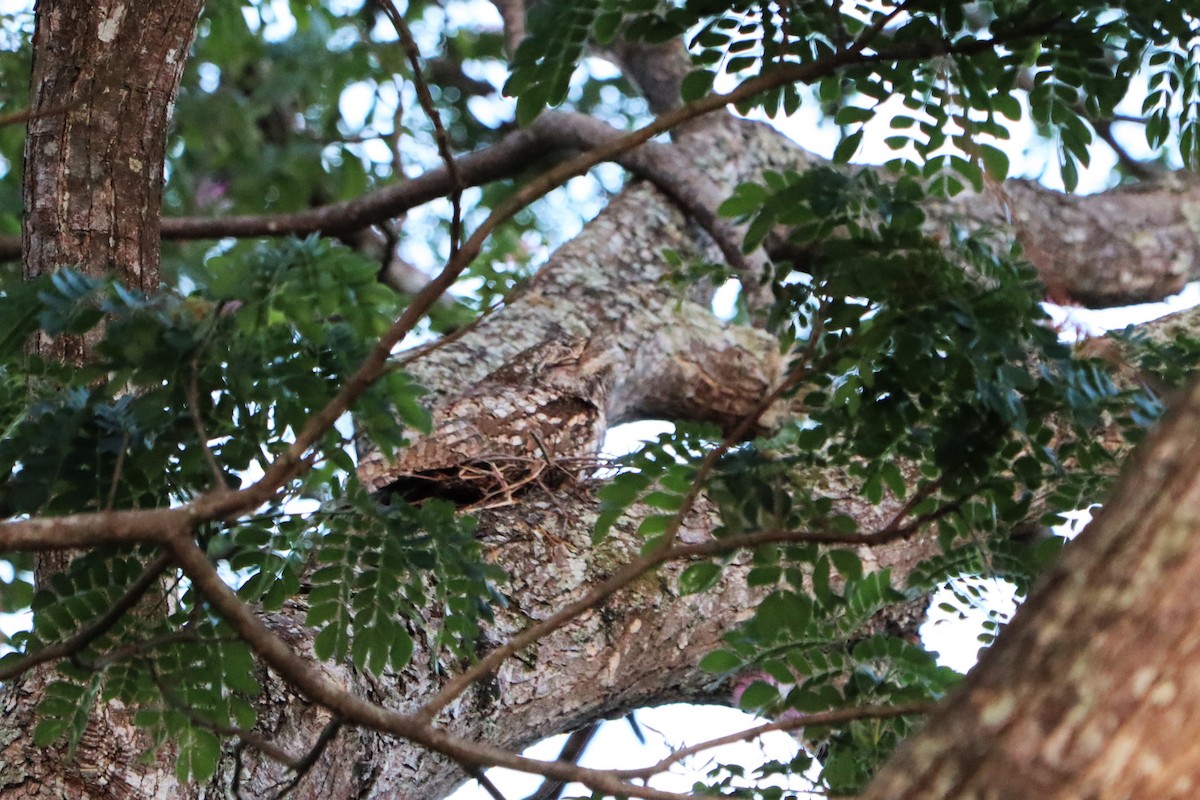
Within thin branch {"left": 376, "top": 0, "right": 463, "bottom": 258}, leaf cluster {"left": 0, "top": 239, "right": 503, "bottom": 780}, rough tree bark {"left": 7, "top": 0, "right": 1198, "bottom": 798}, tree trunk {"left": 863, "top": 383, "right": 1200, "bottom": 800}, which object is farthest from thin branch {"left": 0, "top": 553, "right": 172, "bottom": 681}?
tree trunk {"left": 863, "top": 383, "right": 1200, "bottom": 800}

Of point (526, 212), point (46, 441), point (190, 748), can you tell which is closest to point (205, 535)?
point (46, 441)

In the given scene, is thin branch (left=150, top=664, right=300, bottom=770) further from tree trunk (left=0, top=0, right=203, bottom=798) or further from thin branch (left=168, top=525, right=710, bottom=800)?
tree trunk (left=0, top=0, right=203, bottom=798)

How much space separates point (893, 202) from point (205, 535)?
0.76 meters

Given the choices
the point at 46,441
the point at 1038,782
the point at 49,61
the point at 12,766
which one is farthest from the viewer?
the point at 49,61

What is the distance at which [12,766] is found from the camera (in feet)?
4.71

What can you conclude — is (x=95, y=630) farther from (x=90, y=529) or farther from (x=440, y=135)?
(x=440, y=135)

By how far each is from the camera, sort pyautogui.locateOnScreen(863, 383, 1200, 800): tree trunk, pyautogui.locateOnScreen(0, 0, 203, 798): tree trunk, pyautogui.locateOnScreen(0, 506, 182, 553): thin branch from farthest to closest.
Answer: pyautogui.locateOnScreen(0, 0, 203, 798): tree trunk < pyautogui.locateOnScreen(0, 506, 182, 553): thin branch < pyautogui.locateOnScreen(863, 383, 1200, 800): tree trunk

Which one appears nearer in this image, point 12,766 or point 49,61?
point 12,766

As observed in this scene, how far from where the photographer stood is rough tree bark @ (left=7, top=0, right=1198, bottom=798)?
2.12ft

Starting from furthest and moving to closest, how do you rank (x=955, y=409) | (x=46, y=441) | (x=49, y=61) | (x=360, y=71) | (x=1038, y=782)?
(x=360, y=71) < (x=49, y=61) < (x=955, y=409) < (x=46, y=441) < (x=1038, y=782)

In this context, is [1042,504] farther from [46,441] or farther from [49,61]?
[49,61]

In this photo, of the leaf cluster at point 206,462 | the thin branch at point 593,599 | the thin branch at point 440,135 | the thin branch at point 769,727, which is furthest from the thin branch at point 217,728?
the thin branch at point 440,135

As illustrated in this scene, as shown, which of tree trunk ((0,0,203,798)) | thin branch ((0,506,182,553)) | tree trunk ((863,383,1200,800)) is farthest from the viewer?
tree trunk ((0,0,203,798))

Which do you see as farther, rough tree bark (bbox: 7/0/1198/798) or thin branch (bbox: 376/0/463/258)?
thin branch (bbox: 376/0/463/258)
